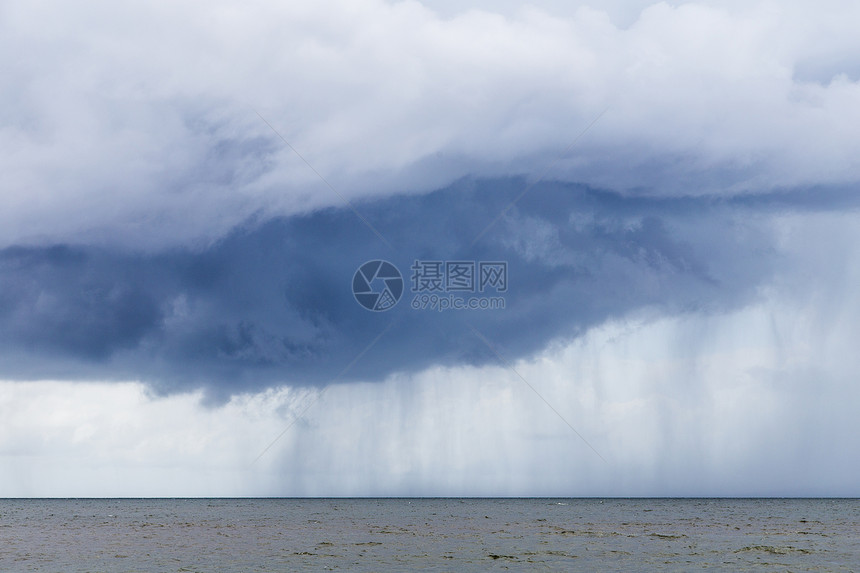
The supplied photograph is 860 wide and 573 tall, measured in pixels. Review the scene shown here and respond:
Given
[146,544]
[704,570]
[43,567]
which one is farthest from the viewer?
[146,544]

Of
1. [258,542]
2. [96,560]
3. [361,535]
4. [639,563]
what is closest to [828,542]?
[639,563]

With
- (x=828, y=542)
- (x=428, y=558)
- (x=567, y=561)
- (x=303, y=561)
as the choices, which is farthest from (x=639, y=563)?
(x=828, y=542)

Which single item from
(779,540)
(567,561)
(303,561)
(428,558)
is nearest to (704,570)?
(567,561)

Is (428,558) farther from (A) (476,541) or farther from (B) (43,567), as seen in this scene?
(B) (43,567)

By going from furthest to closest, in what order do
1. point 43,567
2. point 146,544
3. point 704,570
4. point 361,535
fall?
point 361,535 → point 146,544 → point 43,567 → point 704,570

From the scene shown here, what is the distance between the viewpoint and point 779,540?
283 feet

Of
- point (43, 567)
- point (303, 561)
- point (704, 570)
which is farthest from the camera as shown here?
point (303, 561)

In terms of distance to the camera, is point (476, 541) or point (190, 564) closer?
point (190, 564)

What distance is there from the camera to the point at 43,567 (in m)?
60.9

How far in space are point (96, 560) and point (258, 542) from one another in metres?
24.5

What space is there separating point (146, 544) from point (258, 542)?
1186 centimetres

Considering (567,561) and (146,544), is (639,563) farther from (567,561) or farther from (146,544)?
(146,544)

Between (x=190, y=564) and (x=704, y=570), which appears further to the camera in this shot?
(x=190, y=564)

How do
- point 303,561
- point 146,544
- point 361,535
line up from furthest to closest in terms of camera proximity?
point 361,535, point 146,544, point 303,561
